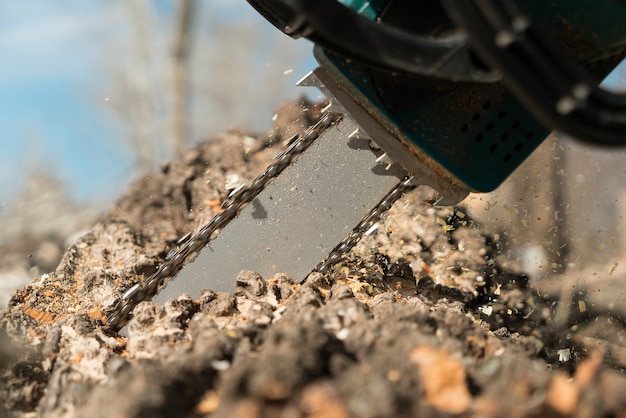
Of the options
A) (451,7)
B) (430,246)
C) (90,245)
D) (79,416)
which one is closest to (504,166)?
(451,7)

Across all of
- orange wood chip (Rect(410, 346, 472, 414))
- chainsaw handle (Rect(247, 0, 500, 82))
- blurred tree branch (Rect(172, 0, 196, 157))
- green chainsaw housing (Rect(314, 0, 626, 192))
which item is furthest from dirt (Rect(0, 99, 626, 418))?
blurred tree branch (Rect(172, 0, 196, 157))

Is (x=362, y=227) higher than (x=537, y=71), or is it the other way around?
(x=537, y=71)

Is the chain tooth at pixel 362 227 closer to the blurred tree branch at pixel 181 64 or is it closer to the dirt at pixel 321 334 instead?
the dirt at pixel 321 334

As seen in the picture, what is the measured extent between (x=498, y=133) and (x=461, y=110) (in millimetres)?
106

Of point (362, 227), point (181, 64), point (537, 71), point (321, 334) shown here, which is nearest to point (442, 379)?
point (321, 334)

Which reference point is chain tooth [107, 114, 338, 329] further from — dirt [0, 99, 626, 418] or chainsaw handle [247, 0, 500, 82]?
chainsaw handle [247, 0, 500, 82]

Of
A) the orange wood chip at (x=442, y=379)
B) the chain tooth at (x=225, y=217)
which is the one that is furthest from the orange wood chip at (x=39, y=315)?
the orange wood chip at (x=442, y=379)

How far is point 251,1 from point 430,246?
3.45ft

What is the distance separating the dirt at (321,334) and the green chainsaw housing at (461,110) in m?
0.32

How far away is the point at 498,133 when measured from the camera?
147 centimetres

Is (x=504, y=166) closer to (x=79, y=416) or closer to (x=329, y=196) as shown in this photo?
(x=329, y=196)

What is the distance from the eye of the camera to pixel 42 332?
61.8 inches

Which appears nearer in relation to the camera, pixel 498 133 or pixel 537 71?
pixel 537 71

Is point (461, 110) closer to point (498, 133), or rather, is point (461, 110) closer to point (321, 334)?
point (498, 133)
